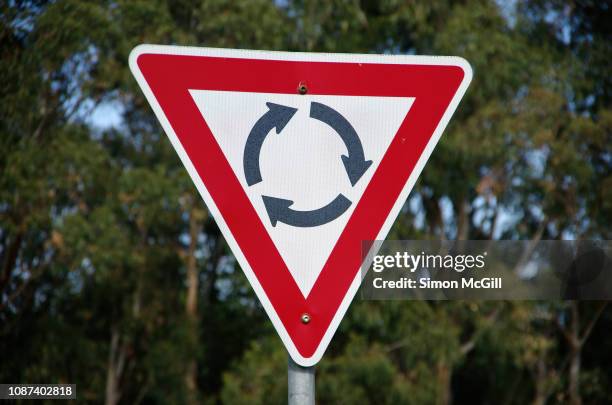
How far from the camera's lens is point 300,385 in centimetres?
123

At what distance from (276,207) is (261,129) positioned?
0.13 m

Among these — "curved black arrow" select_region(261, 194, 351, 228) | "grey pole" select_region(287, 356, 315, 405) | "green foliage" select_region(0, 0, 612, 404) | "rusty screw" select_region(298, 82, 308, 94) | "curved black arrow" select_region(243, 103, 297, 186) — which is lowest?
"green foliage" select_region(0, 0, 612, 404)

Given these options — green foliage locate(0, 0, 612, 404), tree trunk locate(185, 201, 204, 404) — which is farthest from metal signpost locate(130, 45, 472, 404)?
tree trunk locate(185, 201, 204, 404)

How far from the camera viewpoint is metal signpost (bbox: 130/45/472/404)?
1.33 meters

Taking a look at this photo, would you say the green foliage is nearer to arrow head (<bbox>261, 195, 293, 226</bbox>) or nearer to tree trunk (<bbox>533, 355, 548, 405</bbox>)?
tree trunk (<bbox>533, 355, 548, 405</bbox>)

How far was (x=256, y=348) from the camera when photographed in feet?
46.3

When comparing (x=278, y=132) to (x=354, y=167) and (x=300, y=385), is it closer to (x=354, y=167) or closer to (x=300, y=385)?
(x=354, y=167)

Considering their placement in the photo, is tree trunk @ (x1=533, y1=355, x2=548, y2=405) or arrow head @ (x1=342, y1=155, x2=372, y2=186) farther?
tree trunk @ (x1=533, y1=355, x2=548, y2=405)

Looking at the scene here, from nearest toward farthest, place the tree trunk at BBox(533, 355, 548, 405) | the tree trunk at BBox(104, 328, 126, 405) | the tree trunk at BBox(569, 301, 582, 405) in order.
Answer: the tree trunk at BBox(569, 301, 582, 405) < the tree trunk at BBox(533, 355, 548, 405) < the tree trunk at BBox(104, 328, 126, 405)

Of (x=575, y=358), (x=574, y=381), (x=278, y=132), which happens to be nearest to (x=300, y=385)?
(x=278, y=132)

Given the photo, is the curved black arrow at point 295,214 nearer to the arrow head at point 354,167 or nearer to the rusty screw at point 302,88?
the arrow head at point 354,167

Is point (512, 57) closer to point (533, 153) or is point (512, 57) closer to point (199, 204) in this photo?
point (533, 153)

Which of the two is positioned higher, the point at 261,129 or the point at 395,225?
the point at 261,129

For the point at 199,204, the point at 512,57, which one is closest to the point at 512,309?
the point at 512,57
